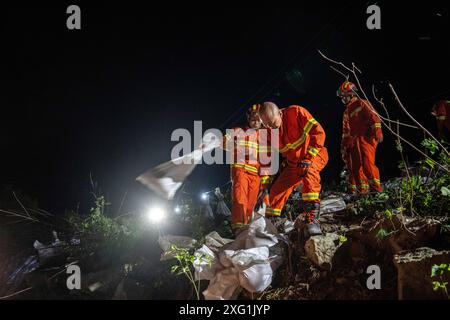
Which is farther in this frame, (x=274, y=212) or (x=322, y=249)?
(x=274, y=212)

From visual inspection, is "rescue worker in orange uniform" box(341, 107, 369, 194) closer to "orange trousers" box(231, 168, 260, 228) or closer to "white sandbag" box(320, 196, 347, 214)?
"white sandbag" box(320, 196, 347, 214)

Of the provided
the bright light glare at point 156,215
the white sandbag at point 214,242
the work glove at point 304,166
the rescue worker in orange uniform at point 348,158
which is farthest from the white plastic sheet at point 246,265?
the rescue worker in orange uniform at point 348,158

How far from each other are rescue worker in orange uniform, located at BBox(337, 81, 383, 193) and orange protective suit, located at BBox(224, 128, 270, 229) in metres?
1.55

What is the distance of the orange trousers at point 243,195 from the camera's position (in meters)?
3.88

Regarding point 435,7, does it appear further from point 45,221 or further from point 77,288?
point 45,221

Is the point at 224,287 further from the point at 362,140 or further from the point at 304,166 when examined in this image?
the point at 362,140

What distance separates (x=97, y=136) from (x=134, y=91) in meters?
1.83

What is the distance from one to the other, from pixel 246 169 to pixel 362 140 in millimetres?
1965

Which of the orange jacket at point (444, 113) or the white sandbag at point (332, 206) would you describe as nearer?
the white sandbag at point (332, 206)

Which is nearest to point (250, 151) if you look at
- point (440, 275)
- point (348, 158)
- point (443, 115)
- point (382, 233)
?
point (348, 158)

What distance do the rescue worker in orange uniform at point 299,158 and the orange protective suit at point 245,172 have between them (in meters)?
0.36

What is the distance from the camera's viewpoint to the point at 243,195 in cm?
400

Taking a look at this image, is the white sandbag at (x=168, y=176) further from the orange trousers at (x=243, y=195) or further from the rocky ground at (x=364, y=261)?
the rocky ground at (x=364, y=261)

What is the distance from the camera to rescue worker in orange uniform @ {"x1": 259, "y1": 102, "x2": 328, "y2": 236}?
341cm
